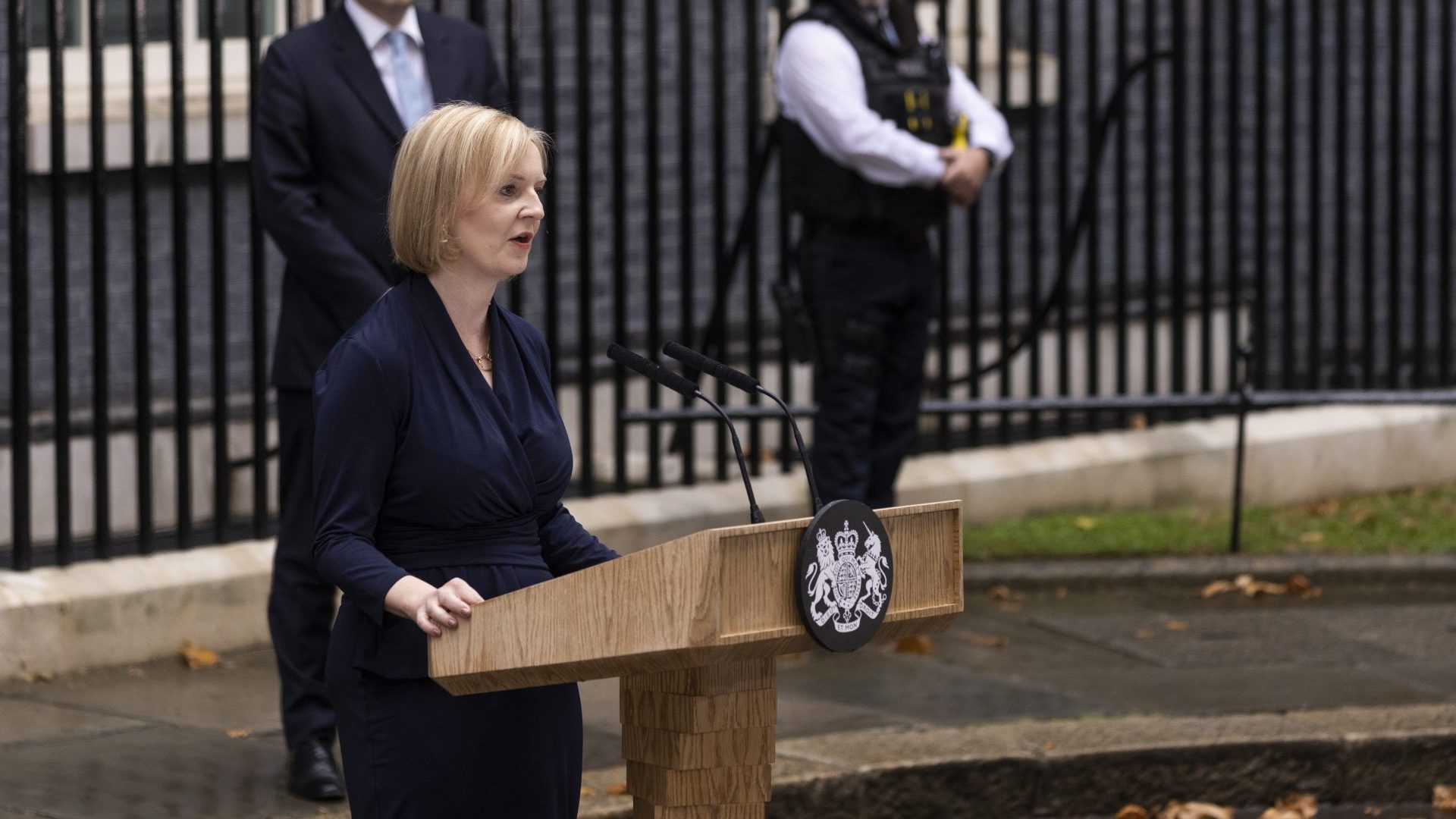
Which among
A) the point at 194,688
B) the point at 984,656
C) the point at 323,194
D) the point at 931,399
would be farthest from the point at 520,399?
the point at 931,399

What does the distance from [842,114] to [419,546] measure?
3399mm

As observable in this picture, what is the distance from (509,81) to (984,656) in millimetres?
2293

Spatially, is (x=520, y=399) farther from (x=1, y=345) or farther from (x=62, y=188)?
(x=1, y=345)

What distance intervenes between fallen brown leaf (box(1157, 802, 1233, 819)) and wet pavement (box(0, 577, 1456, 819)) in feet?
1.19

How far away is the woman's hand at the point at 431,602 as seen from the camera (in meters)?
3.00

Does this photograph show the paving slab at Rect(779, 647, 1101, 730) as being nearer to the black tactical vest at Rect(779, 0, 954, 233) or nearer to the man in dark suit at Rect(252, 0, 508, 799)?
the black tactical vest at Rect(779, 0, 954, 233)

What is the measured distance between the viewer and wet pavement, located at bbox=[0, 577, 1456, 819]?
499 centimetres

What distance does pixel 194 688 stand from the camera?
5.96 metres

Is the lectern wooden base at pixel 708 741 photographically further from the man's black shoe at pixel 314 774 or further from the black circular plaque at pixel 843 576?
the man's black shoe at pixel 314 774

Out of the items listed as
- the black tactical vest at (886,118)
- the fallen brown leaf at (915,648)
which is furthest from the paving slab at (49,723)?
the black tactical vest at (886,118)

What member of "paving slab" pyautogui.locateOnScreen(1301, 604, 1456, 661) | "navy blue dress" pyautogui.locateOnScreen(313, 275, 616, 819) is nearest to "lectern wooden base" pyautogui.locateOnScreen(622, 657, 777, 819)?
"navy blue dress" pyautogui.locateOnScreen(313, 275, 616, 819)

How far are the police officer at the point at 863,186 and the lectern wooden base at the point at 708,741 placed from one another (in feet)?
10.8

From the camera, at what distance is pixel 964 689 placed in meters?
6.18

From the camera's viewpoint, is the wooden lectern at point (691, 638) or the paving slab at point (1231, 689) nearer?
the wooden lectern at point (691, 638)
